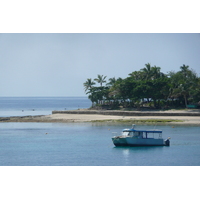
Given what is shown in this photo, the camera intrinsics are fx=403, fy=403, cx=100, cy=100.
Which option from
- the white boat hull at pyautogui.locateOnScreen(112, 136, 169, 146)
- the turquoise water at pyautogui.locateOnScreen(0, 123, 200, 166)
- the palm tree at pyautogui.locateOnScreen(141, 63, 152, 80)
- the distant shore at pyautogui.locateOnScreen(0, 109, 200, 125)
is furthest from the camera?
the palm tree at pyautogui.locateOnScreen(141, 63, 152, 80)

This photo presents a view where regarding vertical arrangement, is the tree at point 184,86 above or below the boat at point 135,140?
above

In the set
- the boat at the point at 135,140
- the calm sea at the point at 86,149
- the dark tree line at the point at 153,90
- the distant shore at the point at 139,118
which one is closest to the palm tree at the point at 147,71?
the dark tree line at the point at 153,90

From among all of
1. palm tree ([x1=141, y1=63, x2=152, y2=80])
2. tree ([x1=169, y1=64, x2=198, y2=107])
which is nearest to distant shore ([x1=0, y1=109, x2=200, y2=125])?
tree ([x1=169, y1=64, x2=198, y2=107])

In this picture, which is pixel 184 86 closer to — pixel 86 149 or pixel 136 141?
pixel 136 141

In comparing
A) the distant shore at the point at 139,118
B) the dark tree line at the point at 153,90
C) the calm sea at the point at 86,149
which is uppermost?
the dark tree line at the point at 153,90

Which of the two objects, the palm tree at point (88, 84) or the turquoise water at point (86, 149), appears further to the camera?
the palm tree at point (88, 84)

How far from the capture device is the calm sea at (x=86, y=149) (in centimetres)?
3744

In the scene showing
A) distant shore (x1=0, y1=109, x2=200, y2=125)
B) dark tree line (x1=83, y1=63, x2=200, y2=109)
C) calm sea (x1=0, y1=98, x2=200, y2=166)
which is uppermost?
dark tree line (x1=83, y1=63, x2=200, y2=109)

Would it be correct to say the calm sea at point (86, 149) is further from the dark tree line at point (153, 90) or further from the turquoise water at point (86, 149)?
the dark tree line at point (153, 90)

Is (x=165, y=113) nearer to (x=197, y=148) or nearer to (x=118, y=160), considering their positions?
(x=197, y=148)

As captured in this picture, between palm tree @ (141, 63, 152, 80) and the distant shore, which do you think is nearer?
the distant shore

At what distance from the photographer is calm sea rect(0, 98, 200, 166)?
3744 centimetres

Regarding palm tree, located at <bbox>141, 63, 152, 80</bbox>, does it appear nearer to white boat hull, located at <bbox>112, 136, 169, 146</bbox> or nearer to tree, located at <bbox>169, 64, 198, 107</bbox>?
tree, located at <bbox>169, 64, 198, 107</bbox>

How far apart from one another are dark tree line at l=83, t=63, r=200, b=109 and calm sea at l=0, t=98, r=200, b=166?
22100 mm
